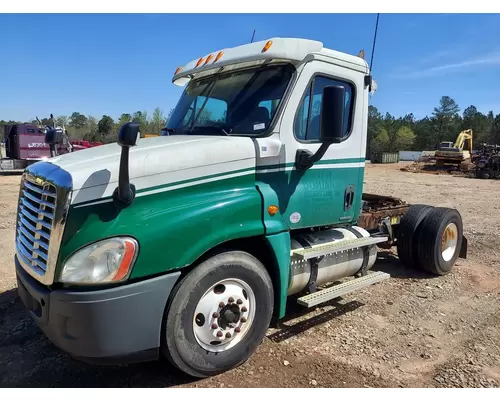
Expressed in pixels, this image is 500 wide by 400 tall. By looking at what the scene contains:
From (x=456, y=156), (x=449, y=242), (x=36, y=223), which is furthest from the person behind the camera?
(x=456, y=156)

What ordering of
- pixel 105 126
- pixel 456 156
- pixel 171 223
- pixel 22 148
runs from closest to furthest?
pixel 171 223 < pixel 22 148 < pixel 456 156 < pixel 105 126

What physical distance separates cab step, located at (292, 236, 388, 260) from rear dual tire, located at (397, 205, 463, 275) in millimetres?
1383

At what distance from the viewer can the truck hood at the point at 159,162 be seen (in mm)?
2951

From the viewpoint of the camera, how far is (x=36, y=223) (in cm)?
311

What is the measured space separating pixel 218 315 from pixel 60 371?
1428 mm

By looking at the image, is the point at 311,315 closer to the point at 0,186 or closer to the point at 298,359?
the point at 298,359

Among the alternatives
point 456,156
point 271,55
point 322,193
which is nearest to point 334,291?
point 322,193

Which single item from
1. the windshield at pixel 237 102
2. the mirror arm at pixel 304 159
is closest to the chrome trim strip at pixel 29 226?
the windshield at pixel 237 102

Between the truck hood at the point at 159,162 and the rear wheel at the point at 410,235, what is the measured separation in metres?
3.49

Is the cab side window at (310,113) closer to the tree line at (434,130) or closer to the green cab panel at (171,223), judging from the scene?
the green cab panel at (171,223)

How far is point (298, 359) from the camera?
3.74 m

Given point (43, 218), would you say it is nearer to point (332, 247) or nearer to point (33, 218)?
point (33, 218)

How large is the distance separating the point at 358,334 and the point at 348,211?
50.4 inches

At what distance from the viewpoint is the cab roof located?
152 inches
